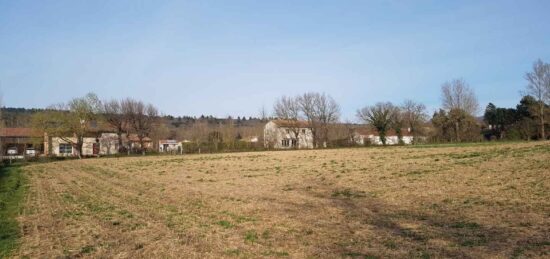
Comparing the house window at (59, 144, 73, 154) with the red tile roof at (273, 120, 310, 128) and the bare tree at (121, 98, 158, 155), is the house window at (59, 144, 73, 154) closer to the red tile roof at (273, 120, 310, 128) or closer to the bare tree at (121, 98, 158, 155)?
the bare tree at (121, 98, 158, 155)

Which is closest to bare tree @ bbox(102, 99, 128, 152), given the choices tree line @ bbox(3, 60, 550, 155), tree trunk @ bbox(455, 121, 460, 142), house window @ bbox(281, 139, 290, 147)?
tree line @ bbox(3, 60, 550, 155)

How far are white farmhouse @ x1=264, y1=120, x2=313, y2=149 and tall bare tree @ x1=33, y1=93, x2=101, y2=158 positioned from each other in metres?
39.7

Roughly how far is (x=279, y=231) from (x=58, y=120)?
239ft

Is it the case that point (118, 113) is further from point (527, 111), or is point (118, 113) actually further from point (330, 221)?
point (330, 221)

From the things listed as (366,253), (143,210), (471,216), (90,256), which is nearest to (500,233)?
(471,216)

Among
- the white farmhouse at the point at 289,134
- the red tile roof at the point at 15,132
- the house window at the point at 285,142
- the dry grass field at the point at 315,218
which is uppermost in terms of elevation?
the red tile roof at the point at 15,132

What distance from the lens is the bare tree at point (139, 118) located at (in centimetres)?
8838

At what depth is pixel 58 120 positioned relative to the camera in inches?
2894

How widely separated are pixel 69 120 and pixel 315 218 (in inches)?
2791

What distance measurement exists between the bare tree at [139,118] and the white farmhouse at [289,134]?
26265 millimetres

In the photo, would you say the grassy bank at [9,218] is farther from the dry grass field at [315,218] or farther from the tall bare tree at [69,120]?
the tall bare tree at [69,120]

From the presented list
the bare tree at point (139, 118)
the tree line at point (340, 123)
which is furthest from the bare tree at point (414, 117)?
the bare tree at point (139, 118)

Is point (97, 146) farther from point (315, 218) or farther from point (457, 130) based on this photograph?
point (315, 218)

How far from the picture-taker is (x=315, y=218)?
40.5 ft
